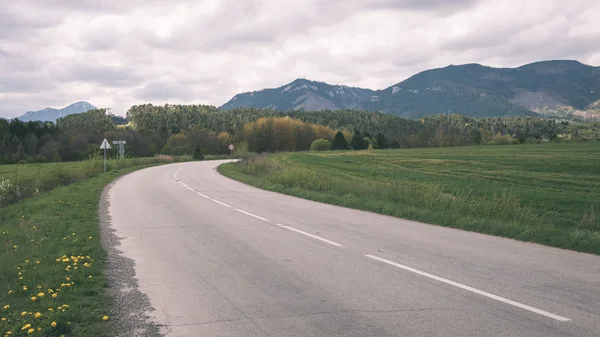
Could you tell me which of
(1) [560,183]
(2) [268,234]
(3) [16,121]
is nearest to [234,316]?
(2) [268,234]

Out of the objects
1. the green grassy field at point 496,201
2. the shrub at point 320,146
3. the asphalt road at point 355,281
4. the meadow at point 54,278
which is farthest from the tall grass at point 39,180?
the shrub at point 320,146

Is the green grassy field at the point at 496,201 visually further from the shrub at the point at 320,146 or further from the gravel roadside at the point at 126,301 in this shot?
the shrub at the point at 320,146

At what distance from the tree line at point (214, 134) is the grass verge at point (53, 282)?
5355 cm

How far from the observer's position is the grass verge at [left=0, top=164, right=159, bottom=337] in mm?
4906

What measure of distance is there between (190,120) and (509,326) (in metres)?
166

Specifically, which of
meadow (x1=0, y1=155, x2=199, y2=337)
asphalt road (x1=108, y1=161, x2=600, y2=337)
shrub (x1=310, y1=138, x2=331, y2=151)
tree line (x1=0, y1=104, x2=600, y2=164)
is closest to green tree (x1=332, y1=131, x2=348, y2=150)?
tree line (x1=0, y1=104, x2=600, y2=164)

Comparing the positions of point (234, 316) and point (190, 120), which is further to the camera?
point (190, 120)

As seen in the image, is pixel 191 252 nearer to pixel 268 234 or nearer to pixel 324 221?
pixel 268 234

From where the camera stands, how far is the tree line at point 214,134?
9562 cm

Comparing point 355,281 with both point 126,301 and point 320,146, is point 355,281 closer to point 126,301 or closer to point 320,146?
point 126,301

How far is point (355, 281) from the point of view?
21.9ft

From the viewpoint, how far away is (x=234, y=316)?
5.31 m

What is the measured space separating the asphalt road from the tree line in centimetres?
5428

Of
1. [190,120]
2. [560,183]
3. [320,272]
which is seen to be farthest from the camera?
[190,120]
